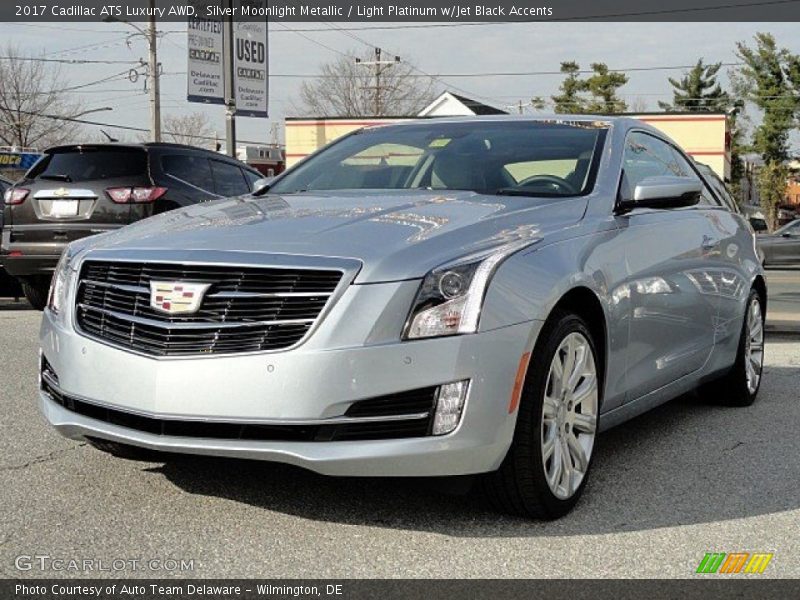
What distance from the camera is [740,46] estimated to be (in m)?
55.3

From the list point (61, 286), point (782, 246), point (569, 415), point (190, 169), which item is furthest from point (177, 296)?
point (782, 246)

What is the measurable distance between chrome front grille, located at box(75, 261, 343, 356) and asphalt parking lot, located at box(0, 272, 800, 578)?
0.66 metres

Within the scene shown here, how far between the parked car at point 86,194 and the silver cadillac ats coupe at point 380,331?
483cm

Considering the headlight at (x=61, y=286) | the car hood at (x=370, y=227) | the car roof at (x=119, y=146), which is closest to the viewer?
the car hood at (x=370, y=227)

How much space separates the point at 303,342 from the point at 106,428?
0.87 metres

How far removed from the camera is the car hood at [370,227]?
3482 millimetres

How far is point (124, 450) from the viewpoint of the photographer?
3.92 m

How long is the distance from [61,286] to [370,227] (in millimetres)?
1291

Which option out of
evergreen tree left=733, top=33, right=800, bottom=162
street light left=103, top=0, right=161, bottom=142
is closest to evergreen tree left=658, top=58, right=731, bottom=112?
evergreen tree left=733, top=33, right=800, bottom=162

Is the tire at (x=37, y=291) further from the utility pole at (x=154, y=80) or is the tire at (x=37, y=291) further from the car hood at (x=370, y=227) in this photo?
the utility pole at (x=154, y=80)

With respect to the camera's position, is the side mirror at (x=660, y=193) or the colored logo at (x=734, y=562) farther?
the side mirror at (x=660, y=193)

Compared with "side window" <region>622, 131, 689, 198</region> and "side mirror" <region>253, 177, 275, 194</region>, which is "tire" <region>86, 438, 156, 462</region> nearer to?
"side mirror" <region>253, 177, 275, 194</region>

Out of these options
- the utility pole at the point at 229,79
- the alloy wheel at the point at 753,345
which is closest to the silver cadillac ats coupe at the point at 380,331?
the alloy wheel at the point at 753,345

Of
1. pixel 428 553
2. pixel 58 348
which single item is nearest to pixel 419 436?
pixel 428 553
